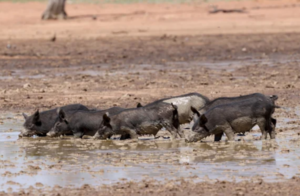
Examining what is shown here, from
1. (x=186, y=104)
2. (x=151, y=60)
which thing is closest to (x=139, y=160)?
(x=186, y=104)

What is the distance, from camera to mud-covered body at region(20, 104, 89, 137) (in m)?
12.1

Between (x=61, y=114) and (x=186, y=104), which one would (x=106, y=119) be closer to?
(x=61, y=114)

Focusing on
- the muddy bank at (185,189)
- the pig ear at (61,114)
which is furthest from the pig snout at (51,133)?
the muddy bank at (185,189)

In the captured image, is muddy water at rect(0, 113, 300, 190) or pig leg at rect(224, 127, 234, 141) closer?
muddy water at rect(0, 113, 300, 190)

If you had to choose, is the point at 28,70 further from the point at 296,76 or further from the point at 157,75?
the point at 296,76

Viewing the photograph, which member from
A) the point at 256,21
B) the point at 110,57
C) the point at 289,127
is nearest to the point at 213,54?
the point at 110,57

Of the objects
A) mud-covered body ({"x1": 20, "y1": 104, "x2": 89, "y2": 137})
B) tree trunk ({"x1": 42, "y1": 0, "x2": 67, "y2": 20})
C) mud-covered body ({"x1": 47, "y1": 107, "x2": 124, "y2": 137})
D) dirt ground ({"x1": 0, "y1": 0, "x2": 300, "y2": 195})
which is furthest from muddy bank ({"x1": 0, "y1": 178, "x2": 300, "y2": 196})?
tree trunk ({"x1": 42, "y1": 0, "x2": 67, "y2": 20})

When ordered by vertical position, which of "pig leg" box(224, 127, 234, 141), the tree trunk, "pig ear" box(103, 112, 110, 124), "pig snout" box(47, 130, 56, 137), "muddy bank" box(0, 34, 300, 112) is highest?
the tree trunk

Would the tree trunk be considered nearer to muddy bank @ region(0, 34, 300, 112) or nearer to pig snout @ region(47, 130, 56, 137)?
muddy bank @ region(0, 34, 300, 112)

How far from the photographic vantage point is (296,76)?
719 inches

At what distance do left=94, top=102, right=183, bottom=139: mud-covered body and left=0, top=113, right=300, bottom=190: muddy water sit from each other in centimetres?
33

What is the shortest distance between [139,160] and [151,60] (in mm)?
13825

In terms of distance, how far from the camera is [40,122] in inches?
483

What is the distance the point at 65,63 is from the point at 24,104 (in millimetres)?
7727
